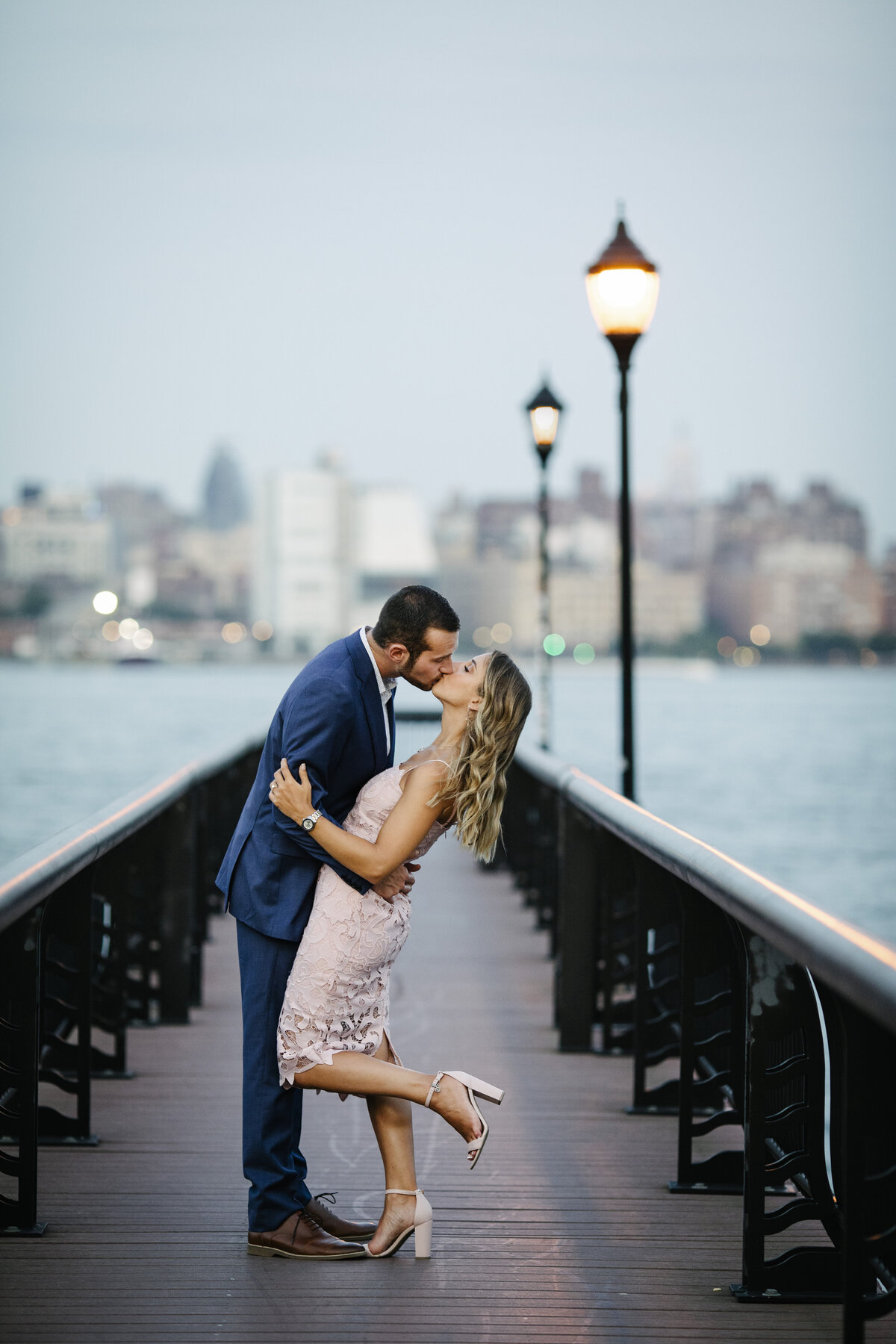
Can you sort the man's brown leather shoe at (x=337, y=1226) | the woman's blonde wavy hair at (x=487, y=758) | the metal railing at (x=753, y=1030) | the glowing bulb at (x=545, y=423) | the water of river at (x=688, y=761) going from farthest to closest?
the water of river at (x=688, y=761), the glowing bulb at (x=545, y=423), the man's brown leather shoe at (x=337, y=1226), the woman's blonde wavy hair at (x=487, y=758), the metal railing at (x=753, y=1030)

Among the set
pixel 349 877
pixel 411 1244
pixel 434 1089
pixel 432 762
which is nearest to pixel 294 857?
pixel 349 877

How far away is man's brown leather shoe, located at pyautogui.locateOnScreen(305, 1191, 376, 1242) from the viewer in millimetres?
A: 4211

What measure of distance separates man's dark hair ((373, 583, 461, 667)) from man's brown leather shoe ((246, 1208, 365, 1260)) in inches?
57.5

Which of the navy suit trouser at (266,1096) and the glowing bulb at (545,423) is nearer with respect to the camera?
the navy suit trouser at (266,1096)

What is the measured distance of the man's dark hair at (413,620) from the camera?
3.96m

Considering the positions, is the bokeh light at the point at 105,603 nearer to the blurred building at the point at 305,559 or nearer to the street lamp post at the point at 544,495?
the blurred building at the point at 305,559

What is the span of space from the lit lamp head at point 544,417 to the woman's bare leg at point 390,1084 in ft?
33.4

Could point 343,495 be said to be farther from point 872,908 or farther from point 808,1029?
point 808,1029

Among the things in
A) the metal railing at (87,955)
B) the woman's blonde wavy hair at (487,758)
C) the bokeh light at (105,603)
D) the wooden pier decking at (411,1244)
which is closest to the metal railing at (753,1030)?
the wooden pier decking at (411,1244)

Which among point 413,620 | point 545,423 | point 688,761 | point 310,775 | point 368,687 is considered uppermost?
point 545,423

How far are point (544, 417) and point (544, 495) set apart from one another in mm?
1463

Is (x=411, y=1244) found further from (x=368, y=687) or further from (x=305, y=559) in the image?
(x=305, y=559)

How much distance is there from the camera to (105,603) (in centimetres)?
15188

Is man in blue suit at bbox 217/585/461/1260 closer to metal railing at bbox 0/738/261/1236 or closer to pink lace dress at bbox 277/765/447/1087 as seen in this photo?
pink lace dress at bbox 277/765/447/1087
